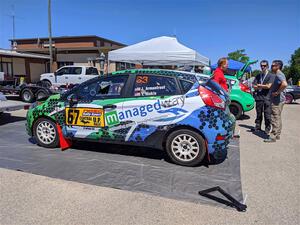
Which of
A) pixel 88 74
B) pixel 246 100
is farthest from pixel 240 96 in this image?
pixel 88 74

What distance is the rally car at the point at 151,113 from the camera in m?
4.42

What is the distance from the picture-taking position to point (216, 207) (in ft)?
10.8

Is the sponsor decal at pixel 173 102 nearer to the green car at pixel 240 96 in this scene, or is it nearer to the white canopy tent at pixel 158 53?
the green car at pixel 240 96

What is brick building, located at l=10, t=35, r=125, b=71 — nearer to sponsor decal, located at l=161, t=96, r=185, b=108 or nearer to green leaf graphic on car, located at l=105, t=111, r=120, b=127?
green leaf graphic on car, located at l=105, t=111, r=120, b=127

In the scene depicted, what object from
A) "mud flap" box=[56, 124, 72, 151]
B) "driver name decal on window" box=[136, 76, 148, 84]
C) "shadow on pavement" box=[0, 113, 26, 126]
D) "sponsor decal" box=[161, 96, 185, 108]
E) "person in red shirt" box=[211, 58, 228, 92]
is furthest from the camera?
"shadow on pavement" box=[0, 113, 26, 126]

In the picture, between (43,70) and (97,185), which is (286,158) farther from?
(43,70)

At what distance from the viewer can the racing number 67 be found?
5120 millimetres

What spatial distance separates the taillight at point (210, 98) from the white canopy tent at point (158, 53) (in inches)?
279

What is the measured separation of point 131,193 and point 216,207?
1106mm

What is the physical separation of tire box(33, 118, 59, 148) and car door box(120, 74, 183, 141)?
1.56 metres

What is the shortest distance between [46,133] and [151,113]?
7.61 ft

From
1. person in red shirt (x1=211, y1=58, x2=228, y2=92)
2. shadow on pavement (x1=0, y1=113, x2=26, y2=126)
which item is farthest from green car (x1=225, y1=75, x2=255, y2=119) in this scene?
shadow on pavement (x1=0, y1=113, x2=26, y2=126)

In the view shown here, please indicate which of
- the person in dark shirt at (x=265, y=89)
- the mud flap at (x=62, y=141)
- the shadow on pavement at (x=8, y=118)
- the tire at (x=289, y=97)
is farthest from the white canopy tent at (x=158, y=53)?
the tire at (x=289, y=97)

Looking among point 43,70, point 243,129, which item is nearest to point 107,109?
point 243,129
